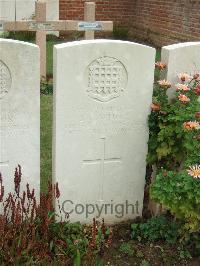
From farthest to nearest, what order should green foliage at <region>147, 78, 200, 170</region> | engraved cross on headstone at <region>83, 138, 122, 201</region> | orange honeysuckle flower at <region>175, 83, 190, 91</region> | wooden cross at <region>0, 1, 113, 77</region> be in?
wooden cross at <region>0, 1, 113, 77</region>, engraved cross on headstone at <region>83, 138, 122, 201</region>, orange honeysuckle flower at <region>175, 83, 190, 91</region>, green foliage at <region>147, 78, 200, 170</region>

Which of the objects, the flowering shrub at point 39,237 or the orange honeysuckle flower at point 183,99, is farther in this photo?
the orange honeysuckle flower at point 183,99

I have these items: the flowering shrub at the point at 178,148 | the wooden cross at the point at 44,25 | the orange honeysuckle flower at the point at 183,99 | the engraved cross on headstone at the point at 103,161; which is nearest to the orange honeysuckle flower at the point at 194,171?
the flowering shrub at the point at 178,148

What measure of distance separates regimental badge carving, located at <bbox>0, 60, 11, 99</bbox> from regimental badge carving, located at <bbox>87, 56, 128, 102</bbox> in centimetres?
58

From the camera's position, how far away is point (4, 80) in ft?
11.3

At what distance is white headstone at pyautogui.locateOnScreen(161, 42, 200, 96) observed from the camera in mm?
3758

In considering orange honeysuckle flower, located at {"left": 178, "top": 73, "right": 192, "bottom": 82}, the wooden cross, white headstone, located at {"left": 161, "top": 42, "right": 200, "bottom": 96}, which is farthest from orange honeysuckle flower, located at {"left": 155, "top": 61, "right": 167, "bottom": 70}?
the wooden cross

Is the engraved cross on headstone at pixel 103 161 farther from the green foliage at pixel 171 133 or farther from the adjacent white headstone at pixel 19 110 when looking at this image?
the adjacent white headstone at pixel 19 110

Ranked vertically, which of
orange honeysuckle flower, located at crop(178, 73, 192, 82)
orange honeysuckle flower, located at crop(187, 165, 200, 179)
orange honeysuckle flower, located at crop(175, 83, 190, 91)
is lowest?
orange honeysuckle flower, located at crop(187, 165, 200, 179)

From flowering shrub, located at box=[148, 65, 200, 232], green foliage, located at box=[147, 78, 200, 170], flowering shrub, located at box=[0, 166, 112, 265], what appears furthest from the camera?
green foliage, located at box=[147, 78, 200, 170]

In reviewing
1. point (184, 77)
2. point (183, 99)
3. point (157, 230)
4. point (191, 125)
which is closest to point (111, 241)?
point (157, 230)

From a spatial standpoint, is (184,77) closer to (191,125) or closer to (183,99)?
(183,99)

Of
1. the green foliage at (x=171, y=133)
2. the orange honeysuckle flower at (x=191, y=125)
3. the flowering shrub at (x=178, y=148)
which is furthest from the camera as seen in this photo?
the green foliage at (x=171, y=133)

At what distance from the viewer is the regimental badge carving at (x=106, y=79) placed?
11.8 feet

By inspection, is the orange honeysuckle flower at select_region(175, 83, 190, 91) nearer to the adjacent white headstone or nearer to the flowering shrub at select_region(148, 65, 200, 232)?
the flowering shrub at select_region(148, 65, 200, 232)
